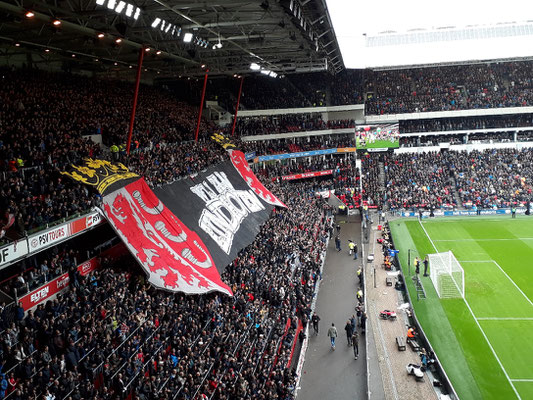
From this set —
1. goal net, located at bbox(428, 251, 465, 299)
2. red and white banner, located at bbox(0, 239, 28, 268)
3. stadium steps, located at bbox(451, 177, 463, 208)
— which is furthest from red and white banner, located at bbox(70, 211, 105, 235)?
stadium steps, located at bbox(451, 177, 463, 208)

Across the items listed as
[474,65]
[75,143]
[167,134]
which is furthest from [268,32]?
[474,65]

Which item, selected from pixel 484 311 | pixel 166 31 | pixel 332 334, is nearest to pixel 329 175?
pixel 484 311

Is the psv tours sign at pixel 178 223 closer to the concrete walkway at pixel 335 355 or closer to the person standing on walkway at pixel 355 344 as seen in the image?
the concrete walkway at pixel 335 355

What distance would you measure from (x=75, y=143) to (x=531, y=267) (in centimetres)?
2614

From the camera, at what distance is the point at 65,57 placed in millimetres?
31344

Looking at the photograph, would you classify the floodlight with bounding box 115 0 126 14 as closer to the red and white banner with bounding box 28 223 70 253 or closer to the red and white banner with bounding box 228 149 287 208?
the red and white banner with bounding box 28 223 70 253

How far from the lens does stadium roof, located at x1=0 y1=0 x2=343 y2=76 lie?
58.4 feet

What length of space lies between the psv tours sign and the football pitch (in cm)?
949

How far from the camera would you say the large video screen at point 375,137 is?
49.4 meters

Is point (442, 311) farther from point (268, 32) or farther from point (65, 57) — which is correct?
point (65, 57)

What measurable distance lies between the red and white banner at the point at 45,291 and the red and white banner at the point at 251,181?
18.3 meters

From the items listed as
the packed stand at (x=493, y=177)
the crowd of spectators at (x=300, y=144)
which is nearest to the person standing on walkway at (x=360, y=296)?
the crowd of spectators at (x=300, y=144)

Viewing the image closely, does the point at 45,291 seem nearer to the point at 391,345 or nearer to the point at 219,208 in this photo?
the point at 219,208

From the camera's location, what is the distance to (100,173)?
19156 mm
